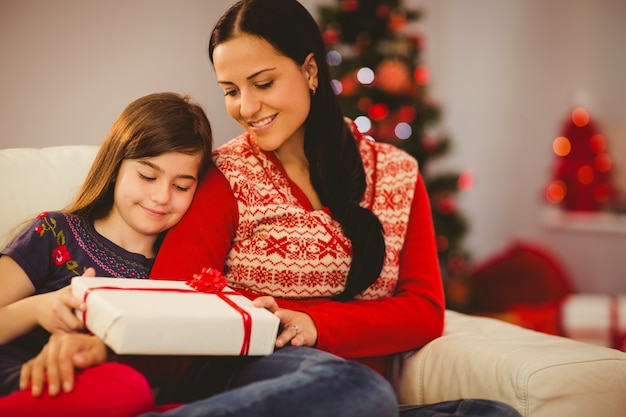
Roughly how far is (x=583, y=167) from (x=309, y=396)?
3985mm

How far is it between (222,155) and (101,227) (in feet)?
0.96

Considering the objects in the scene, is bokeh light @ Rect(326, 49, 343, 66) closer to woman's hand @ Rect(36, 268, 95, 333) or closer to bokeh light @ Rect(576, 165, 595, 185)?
bokeh light @ Rect(576, 165, 595, 185)

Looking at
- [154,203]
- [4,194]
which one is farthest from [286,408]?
[4,194]

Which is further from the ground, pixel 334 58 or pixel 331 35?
pixel 331 35

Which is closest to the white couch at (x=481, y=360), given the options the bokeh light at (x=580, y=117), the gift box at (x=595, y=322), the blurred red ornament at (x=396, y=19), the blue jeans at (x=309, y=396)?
the blue jeans at (x=309, y=396)

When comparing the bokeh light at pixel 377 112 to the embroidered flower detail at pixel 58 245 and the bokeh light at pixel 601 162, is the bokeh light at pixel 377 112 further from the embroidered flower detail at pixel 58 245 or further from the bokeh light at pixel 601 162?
the embroidered flower detail at pixel 58 245

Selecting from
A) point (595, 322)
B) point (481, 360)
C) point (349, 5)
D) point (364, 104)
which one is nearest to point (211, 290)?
point (481, 360)

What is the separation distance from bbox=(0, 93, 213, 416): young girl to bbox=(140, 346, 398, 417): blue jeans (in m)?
0.42

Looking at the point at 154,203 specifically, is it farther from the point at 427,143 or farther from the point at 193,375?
the point at 427,143

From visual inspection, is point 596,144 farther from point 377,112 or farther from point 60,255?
point 60,255

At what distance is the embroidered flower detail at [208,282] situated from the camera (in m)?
1.22

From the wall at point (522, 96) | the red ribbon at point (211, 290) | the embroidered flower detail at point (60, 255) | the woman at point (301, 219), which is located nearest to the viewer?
the red ribbon at point (211, 290)

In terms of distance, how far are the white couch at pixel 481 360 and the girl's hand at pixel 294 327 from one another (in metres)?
0.30

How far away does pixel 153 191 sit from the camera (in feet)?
4.62
